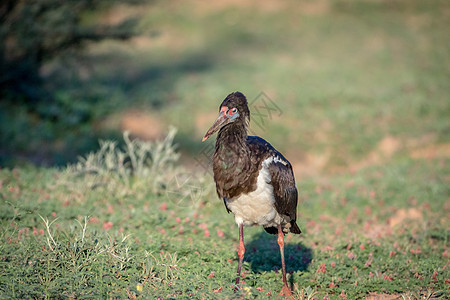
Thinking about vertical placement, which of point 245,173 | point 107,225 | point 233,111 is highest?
point 233,111

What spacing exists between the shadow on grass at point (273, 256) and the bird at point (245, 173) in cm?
77

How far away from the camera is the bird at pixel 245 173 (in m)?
4.71

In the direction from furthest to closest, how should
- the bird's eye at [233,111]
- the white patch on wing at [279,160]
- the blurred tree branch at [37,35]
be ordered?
the blurred tree branch at [37,35] < the white patch on wing at [279,160] < the bird's eye at [233,111]

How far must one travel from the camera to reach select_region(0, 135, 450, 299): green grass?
435 centimetres

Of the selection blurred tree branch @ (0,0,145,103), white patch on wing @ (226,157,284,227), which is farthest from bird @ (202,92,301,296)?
blurred tree branch @ (0,0,145,103)

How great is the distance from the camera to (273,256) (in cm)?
594

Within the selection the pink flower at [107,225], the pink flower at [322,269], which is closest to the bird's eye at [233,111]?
the pink flower at [322,269]

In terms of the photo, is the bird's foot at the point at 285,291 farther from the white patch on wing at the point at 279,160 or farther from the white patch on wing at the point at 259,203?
the white patch on wing at the point at 279,160

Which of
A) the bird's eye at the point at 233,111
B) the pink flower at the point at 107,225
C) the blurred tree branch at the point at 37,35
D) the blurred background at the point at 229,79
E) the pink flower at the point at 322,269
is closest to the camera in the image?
the bird's eye at the point at 233,111

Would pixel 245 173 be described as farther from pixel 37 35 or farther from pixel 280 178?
pixel 37 35

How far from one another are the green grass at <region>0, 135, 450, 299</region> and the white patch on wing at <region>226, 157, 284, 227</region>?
670 millimetres

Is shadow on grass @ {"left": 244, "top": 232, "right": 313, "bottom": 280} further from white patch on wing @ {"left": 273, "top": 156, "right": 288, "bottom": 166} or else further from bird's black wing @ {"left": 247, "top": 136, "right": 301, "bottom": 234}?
white patch on wing @ {"left": 273, "top": 156, "right": 288, "bottom": 166}

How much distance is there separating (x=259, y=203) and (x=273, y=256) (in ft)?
4.58

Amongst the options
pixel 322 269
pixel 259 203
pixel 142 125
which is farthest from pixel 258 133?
pixel 259 203
